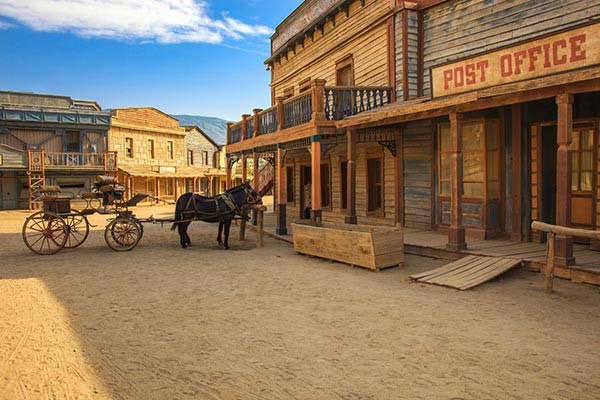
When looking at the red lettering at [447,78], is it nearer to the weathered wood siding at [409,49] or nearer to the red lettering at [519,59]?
the red lettering at [519,59]

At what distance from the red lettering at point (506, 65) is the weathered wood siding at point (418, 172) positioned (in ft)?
11.6

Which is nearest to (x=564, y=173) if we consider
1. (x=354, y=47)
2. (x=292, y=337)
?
(x=292, y=337)

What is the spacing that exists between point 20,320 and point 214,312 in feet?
7.93

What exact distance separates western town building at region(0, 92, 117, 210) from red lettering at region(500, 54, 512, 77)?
30471 millimetres

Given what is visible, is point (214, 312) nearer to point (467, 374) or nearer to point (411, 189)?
point (467, 374)

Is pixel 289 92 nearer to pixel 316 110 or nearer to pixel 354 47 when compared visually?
pixel 354 47

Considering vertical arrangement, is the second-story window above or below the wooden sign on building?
above

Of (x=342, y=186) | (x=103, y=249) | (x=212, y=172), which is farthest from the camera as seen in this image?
(x=212, y=172)

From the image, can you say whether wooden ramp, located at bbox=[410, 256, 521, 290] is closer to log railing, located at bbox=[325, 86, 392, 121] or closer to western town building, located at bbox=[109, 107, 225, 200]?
log railing, located at bbox=[325, 86, 392, 121]

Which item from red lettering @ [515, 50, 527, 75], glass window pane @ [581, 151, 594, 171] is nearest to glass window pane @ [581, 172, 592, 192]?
glass window pane @ [581, 151, 594, 171]

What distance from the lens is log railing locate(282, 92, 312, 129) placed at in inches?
468

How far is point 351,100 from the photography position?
39.0 ft

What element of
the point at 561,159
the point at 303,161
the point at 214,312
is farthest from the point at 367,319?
the point at 303,161

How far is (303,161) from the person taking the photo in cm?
1881
